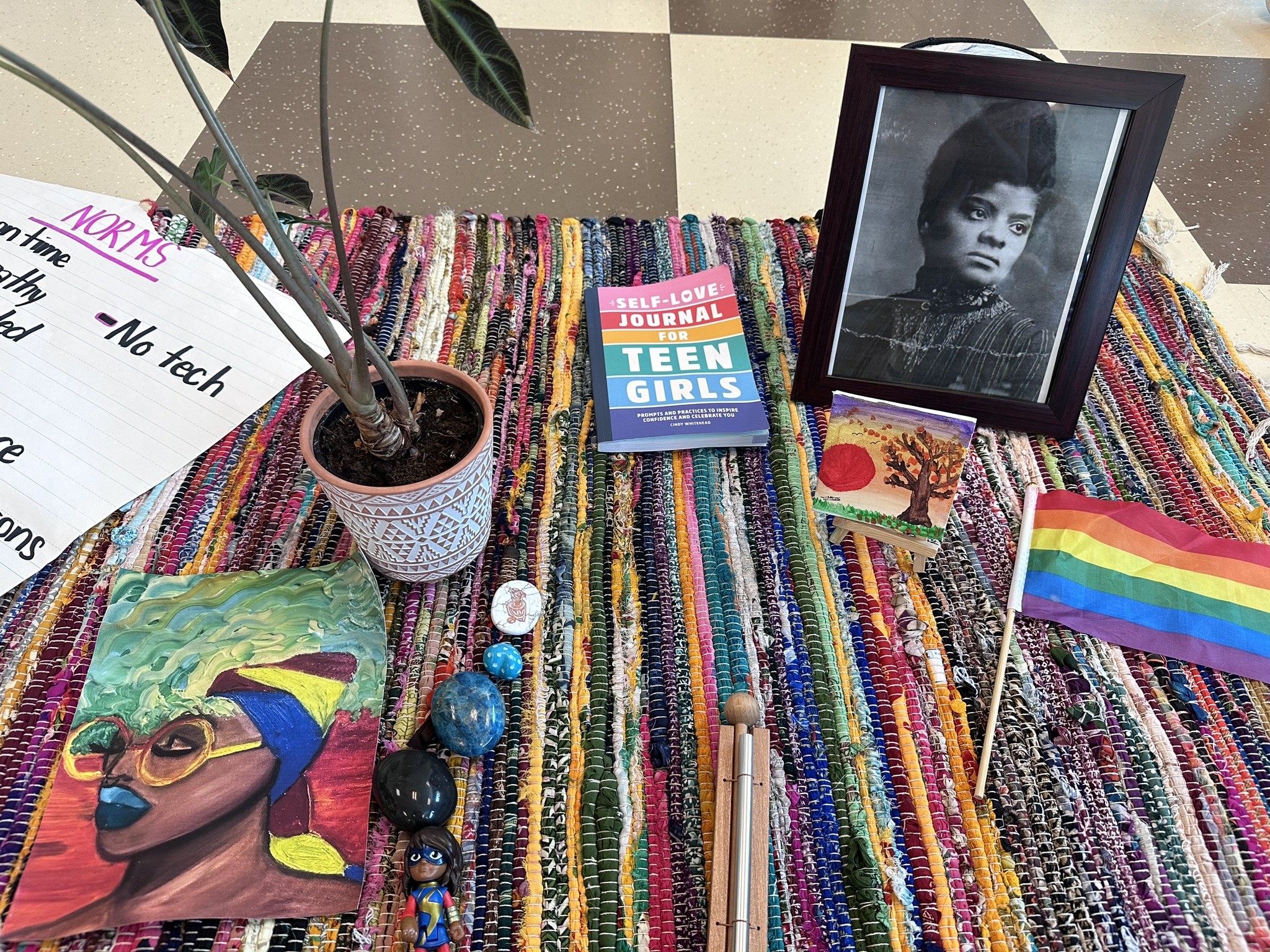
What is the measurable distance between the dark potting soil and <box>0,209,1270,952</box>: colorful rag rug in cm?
9

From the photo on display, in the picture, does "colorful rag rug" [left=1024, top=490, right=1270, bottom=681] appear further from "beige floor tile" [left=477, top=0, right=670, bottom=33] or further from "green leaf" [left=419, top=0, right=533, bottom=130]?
"beige floor tile" [left=477, top=0, right=670, bottom=33]

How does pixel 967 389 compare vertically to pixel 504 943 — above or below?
above

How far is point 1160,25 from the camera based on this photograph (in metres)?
1.20

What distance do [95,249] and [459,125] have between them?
18.3 inches

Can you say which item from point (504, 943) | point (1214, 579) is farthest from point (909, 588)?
point (504, 943)

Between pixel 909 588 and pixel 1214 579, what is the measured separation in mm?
185

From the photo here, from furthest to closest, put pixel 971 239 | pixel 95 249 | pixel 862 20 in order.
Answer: pixel 862 20 → pixel 95 249 → pixel 971 239

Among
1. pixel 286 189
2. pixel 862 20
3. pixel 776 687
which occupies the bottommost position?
pixel 776 687

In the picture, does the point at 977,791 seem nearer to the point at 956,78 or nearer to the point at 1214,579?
the point at 1214,579

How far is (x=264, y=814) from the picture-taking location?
44 cm

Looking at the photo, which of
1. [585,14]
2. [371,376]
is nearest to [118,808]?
[371,376]

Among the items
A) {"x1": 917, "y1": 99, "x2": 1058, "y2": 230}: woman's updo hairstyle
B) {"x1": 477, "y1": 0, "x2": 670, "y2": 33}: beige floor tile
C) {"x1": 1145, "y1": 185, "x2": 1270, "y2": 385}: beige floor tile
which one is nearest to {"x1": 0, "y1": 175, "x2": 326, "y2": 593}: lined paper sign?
{"x1": 917, "y1": 99, "x2": 1058, "y2": 230}: woman's updo hairstyle

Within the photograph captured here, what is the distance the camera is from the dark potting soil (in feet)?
1.61

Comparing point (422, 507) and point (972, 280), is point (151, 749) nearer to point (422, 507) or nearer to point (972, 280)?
point (422, 507)
